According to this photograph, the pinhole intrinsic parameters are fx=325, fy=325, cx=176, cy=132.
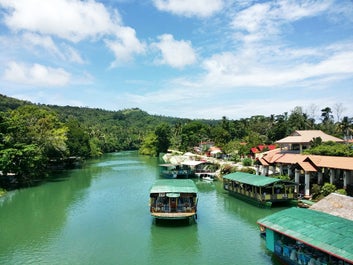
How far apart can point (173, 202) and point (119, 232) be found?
186 inches

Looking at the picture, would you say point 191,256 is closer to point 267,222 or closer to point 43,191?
point 267,222

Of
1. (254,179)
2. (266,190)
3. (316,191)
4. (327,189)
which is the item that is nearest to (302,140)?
(254,179)

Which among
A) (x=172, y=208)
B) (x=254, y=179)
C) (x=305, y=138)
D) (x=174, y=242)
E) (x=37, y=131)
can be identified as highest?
(x=37, y=131)

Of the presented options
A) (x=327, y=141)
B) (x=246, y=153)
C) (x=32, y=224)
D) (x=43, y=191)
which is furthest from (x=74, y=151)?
(x=327, y=141)

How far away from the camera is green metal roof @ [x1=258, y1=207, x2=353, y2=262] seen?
1309 cm

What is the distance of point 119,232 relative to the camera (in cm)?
2312

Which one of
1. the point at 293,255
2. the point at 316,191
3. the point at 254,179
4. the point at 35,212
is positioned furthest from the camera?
the point at 254,179

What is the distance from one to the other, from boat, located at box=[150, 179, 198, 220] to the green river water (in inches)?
40.3

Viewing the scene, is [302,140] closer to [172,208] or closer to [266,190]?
[266,190]

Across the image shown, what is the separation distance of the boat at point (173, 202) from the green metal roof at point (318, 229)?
300 inches

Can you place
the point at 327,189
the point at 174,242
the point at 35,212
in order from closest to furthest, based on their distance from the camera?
the point at 174,242 → the point at 327,189 → the point at 35,212

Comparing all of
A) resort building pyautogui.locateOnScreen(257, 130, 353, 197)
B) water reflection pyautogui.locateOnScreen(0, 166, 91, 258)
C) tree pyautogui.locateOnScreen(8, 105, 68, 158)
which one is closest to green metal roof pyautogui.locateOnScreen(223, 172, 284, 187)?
resort building pyautogui.locateOnScreen(257, 130, 353, 197)

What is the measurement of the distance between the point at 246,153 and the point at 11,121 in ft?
138

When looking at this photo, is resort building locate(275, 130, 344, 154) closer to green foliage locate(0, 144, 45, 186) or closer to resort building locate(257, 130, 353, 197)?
resort building locate(257, 130, 353, 197)
